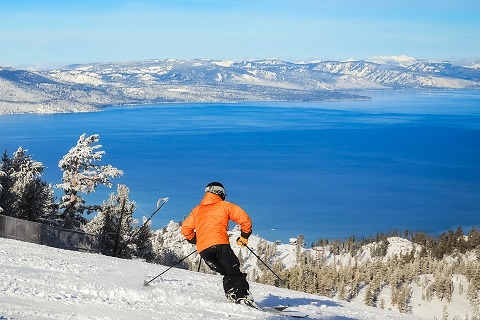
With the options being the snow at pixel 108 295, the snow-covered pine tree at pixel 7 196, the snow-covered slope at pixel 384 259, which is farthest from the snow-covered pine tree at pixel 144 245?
the snow at pixel 108 295

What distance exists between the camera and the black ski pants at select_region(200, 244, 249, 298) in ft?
24.2

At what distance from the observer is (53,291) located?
7.22 metres

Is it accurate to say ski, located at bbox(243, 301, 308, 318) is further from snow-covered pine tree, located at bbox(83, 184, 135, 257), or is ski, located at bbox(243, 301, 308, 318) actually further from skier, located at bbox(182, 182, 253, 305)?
snow-covered pine tree, located at bbox(83, 184, 135, 257)

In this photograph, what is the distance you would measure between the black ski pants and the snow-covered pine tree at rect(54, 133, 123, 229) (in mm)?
18230

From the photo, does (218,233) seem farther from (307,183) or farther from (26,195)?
(307,183)

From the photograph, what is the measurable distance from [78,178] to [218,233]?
1944 centimetres

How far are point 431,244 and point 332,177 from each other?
70.7 meters

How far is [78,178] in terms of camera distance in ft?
83.7

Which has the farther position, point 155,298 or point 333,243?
point 333,243

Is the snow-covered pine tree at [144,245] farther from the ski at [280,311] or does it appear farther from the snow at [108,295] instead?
the ski at [280,311]

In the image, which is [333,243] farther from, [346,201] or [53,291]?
[53,291]

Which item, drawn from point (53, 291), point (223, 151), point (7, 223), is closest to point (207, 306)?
point (53, 291)

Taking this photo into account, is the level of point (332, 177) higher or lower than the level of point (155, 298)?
lower

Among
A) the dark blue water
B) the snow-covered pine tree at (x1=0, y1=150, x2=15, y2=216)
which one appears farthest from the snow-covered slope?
the dark blue water
